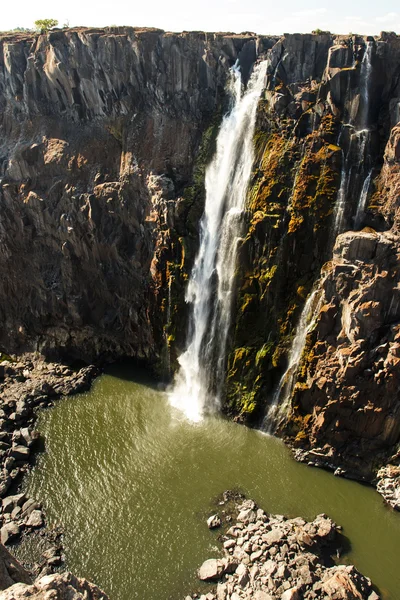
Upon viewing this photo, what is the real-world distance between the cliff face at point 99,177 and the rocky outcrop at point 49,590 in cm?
2948

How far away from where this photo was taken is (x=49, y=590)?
11508 mm

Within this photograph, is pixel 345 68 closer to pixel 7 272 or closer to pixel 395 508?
pixel 395 508

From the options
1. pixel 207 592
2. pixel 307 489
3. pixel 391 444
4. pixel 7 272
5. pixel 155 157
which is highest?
pixel 155 157

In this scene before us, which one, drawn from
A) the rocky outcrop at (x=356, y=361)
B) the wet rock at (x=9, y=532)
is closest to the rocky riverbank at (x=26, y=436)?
the wet rock at (x=9, y=532)

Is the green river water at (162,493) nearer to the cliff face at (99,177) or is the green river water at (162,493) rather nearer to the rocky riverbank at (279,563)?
the rocky riverbank at (279,563)

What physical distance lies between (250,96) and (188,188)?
997 centimetres

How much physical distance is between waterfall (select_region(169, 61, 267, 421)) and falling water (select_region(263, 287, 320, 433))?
494cm

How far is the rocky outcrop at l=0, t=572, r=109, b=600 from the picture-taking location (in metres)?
11.2

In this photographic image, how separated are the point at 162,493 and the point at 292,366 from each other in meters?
12.9

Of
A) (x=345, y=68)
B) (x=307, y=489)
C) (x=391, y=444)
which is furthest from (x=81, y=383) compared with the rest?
(x=345, y=68)

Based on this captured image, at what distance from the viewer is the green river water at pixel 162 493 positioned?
2511cm

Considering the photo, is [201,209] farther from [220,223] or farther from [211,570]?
[211,570]

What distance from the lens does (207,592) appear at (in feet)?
77.3

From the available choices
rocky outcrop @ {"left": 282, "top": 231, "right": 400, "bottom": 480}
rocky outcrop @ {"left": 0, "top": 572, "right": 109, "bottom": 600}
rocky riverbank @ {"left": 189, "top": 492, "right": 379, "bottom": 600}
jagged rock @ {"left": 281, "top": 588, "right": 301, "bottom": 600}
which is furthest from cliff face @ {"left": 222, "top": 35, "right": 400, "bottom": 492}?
rocky outcrop @ {"left": 0, "top": 572, "right": 109, "bottom": 600}
